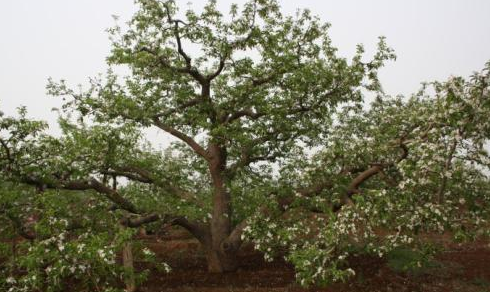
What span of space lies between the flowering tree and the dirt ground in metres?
1.60

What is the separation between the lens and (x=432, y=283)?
1977cm

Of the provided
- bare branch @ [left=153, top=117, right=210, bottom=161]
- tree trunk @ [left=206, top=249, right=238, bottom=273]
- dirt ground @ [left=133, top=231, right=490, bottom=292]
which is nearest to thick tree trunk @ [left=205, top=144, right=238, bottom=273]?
tree trunk @ [left=206, top=249, right=238, bottom=273]

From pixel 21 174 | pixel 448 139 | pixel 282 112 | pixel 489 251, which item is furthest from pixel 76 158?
pixel 489 251

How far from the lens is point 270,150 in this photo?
20984mm

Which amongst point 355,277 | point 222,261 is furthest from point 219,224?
point 355,277

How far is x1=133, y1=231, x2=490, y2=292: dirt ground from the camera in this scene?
61.8 ft

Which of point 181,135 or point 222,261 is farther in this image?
point 181,135

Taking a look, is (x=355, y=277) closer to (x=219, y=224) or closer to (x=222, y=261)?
(x=222, y=261)

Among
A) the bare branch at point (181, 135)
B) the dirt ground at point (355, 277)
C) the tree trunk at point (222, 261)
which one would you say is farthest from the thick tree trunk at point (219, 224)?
the dirt ground at point (355, 277)

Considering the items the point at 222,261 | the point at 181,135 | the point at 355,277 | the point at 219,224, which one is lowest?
the point at 355,277

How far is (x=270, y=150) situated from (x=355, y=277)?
24.0 feet

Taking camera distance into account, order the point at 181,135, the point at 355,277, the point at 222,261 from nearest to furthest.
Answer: the point at 355,277, the point at 222,261, the point at 181,135

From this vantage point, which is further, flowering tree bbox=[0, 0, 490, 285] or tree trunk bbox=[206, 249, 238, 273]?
tree trunk bbox=[206, 249, 238, 273]

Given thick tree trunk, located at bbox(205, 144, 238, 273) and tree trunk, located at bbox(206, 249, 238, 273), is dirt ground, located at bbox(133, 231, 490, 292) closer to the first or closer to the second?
tree trunk, located at bbox(206, 249, 238, 273)
